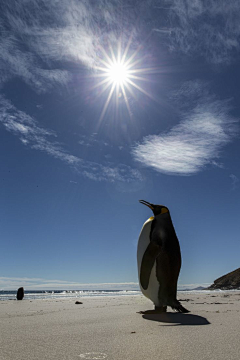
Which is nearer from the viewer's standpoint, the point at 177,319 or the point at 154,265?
the point at 177,319

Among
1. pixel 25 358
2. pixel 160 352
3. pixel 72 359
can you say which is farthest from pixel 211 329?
pixel 25 358

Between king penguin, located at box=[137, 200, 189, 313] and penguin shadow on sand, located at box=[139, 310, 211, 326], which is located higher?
king penguin, located at box=[137, 200, 189, 313]

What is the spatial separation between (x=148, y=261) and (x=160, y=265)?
295mm

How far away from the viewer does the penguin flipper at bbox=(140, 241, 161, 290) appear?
6871mm

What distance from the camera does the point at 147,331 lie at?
4.12 m

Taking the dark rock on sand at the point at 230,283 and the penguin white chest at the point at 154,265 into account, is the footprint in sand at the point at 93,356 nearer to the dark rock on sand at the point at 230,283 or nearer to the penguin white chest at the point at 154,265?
the penguin white chest at the point at 154,265

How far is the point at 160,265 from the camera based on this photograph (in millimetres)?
6852


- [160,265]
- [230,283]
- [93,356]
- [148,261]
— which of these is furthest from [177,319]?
[230,283]

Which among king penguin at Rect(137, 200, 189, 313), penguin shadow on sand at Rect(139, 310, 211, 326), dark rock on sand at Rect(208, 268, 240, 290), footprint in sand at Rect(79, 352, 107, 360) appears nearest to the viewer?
footprint in sand at Rect(79, 352, 107, 360)

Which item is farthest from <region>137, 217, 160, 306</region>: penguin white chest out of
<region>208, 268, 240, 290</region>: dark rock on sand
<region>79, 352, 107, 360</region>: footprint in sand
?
<region>208, 268, 240, 290</region>: dark rock on sand

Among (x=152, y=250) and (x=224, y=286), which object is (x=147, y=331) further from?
(x=224, y=286)

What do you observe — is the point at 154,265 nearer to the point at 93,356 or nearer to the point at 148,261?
the point at 148,261

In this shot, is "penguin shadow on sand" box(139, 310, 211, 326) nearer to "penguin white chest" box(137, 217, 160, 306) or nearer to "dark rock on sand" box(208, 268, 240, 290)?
"penguin white chest" box(137, 217, 160, 306)

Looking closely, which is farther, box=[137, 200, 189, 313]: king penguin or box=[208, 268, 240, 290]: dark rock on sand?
box=[208, 268, 240, 290]: dark rock on sand
